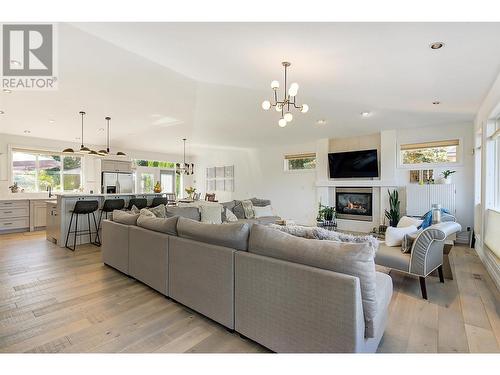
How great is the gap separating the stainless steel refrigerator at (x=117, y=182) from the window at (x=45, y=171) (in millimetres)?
654

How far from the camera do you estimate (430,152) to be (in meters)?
5.64

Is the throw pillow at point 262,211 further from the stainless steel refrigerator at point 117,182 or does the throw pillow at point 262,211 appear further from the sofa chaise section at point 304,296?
the stainless steel refrigerator at point 117,182

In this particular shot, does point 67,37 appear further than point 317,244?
Yes

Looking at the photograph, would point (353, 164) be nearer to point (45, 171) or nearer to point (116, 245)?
point (116, 245)

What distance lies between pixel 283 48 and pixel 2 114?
571 cm

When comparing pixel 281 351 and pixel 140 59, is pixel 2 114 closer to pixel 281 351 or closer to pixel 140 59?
pixel 140 59

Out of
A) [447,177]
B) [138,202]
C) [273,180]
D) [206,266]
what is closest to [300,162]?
A: [273,180]

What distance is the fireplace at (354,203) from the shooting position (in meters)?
6.55

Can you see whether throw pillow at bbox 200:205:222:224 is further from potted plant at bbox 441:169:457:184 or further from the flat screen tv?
potted plant at bbox 441:169:457:184

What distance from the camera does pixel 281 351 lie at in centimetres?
170

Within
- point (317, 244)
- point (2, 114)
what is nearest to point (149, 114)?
point (2, 114)

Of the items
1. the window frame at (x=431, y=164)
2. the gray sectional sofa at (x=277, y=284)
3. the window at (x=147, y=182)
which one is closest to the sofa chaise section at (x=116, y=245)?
the gray sectional sofa at (x=277, y=284)
